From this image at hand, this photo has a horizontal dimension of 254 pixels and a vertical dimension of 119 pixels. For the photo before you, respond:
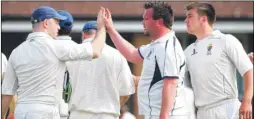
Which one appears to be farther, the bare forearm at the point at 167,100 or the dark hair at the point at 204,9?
the dark hair at the point at 204,9

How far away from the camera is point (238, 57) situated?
30.7ft

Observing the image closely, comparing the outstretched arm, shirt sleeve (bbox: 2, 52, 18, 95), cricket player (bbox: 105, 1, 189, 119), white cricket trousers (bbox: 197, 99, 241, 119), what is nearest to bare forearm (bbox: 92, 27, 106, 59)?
cricket player (bbox: 105, 1, 189, 119)

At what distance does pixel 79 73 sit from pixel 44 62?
55.9 inches

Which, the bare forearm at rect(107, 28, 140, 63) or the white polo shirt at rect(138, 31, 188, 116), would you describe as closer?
the white polo shirt at rect(138, 31, 188, 116)

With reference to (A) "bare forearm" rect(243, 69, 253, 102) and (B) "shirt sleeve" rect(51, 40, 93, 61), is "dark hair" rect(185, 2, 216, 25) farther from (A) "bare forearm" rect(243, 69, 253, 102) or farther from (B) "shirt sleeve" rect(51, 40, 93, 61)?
(B) "shirt sleeve" rect(51, 40, 93, 61)

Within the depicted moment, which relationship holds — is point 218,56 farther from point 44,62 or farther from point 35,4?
point 35,4

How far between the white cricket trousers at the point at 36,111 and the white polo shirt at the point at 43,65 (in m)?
0.04

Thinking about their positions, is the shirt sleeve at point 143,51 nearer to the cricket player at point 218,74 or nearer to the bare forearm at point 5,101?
the cricket player at point 218,74

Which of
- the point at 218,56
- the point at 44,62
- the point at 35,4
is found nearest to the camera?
the point at 44,62

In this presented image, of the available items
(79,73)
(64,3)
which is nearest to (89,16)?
(64,3)

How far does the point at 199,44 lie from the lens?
9711 millimetres

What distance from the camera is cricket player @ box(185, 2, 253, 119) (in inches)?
369

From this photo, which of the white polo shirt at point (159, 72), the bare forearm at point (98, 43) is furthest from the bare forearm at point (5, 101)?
the white polo shirt at point (159, 72)

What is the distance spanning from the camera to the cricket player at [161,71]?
Result: 27.8 feet
